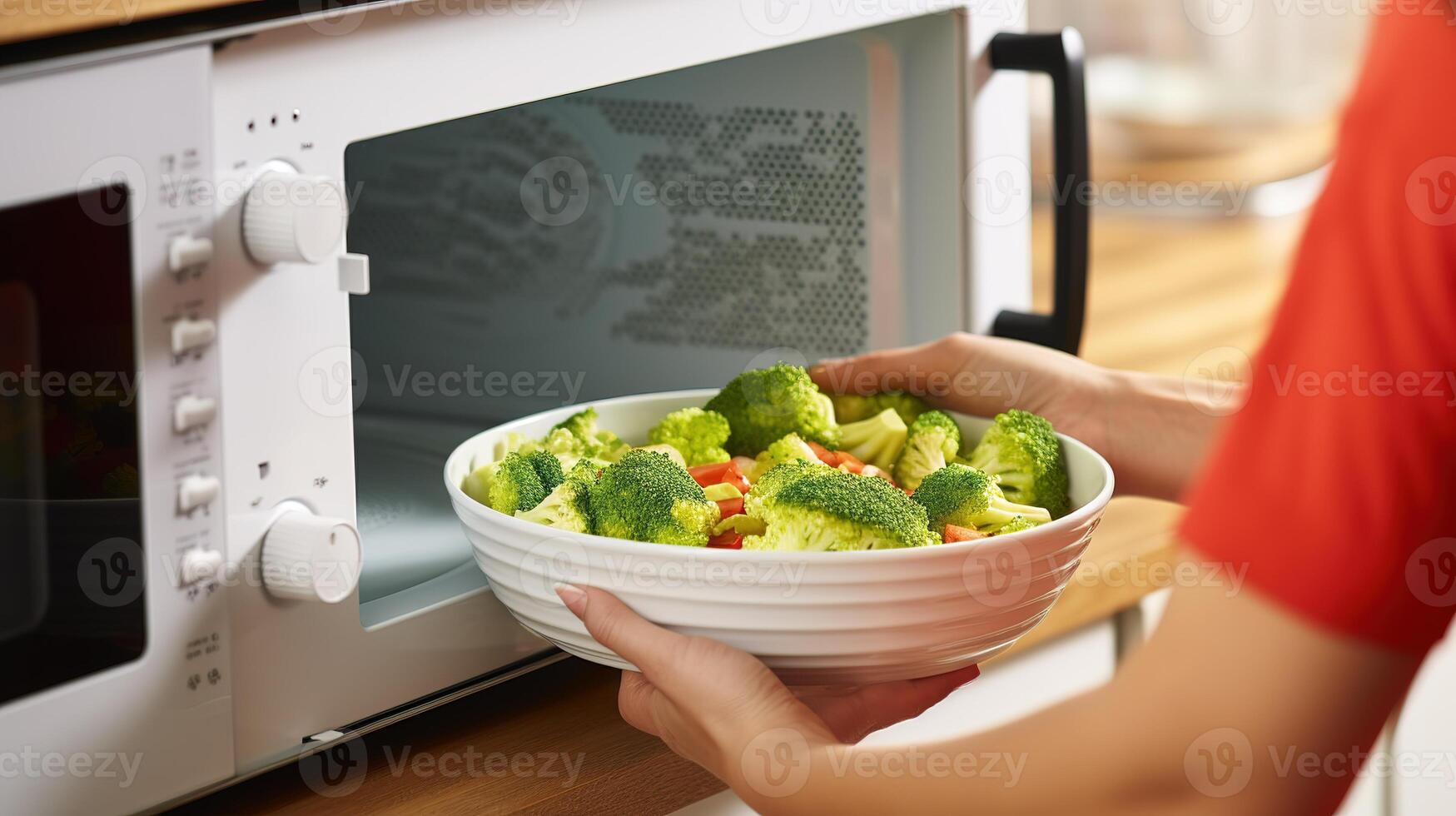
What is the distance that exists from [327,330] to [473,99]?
0.13 metres

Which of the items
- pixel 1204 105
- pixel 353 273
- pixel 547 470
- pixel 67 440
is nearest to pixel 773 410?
pixel 547 470

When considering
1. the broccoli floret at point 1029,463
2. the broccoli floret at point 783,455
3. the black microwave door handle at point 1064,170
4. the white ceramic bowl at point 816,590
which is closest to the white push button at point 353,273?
the white ceramic bowl at point 816,590

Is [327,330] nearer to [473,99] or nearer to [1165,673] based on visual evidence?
[473,99]

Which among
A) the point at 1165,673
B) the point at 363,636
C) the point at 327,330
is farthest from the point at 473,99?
the point at 1165,673

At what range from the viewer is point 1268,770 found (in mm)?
460

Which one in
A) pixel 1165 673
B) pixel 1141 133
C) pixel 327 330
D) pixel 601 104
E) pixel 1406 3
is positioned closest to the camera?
pixel 1406 3

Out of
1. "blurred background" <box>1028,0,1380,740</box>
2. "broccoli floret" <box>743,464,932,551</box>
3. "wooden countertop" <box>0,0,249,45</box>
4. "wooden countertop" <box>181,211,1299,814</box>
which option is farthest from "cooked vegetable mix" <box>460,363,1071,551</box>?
"blurred background" <box>1028,0,1380,740</box>

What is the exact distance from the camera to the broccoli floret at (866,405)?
2.76ft

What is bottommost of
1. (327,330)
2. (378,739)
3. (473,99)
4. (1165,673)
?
(378,739)

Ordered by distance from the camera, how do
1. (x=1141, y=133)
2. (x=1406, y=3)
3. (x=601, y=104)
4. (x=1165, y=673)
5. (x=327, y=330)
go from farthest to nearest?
(x=1141, y=133) < (x=601, y=104) < (x=327, y=330) < (x=1165, y=673) < (x=1406, y=3)

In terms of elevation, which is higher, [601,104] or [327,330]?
[601,104]

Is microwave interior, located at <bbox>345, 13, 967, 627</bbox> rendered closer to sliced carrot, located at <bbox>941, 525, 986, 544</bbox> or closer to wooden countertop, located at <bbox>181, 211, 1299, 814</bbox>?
wooden countertop, located at <bbox>181, 211, 1299, 814</bbox>

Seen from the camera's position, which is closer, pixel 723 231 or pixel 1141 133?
pixel 723 231

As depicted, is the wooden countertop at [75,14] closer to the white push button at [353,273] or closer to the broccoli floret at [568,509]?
the white push button at [353,273]
